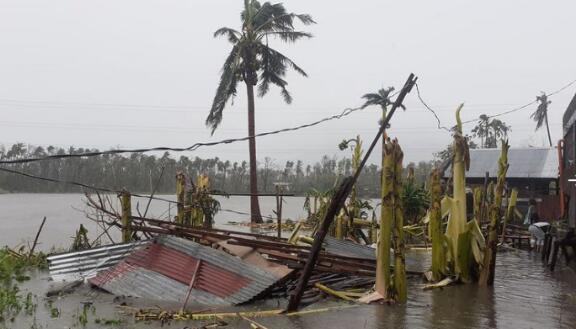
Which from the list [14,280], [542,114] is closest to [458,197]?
[14,280]

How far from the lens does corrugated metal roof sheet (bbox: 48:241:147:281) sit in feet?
31.8

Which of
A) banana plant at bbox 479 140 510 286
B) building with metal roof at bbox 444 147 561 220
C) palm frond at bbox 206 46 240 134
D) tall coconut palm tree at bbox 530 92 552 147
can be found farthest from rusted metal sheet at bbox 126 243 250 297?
tall coconut palm tree at bbox 530 92 552 147

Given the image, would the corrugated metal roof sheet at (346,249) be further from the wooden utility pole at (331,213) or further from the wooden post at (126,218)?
the wooden post at (126,218)

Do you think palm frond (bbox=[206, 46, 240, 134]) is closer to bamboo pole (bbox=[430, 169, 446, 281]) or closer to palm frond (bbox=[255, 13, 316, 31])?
palm frond (bbox=[255, 13, 316, 31])

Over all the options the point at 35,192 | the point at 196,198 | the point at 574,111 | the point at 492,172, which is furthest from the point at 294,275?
the point at 35,192

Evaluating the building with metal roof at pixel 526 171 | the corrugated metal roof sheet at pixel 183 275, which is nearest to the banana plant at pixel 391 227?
the corrugated metal roof sheet at pixel 183 275

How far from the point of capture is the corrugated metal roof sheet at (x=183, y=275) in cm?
826

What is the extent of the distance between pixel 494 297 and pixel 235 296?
4464 millimetres

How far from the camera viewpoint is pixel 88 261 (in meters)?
9.96

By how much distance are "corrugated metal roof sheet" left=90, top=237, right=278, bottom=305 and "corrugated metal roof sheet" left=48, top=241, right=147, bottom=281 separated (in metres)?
0.33

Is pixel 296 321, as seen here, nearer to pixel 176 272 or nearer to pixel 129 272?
pixel 176 272

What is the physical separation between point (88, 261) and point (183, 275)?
7.90ft

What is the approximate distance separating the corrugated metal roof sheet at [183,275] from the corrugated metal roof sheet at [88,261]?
1.08 feet

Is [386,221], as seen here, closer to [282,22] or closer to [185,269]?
[185,269]
